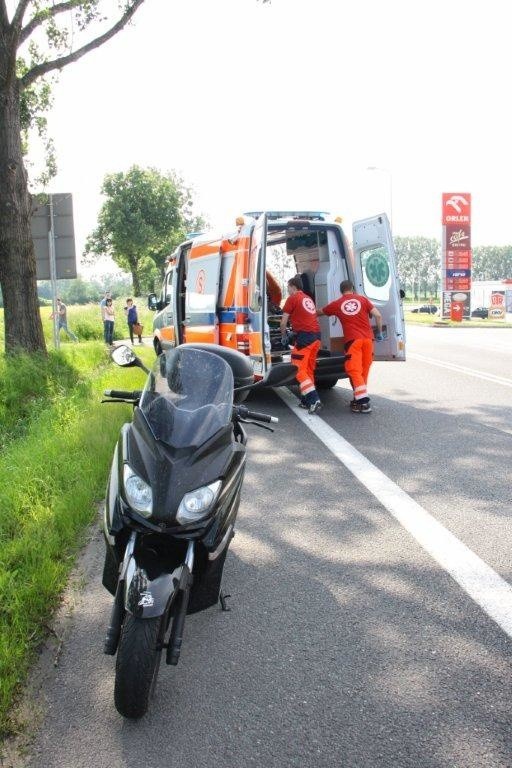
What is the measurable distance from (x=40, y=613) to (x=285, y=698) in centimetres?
138

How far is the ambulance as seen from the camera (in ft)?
28.1

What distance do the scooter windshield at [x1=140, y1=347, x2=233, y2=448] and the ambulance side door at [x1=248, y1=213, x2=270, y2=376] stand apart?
494cm

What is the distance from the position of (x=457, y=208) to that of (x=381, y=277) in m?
35.7

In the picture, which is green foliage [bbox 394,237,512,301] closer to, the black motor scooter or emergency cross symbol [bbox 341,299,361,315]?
emergency cross symbol [bbox 341,299,361,315]

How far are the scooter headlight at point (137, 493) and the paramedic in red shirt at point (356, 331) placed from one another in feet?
20.5

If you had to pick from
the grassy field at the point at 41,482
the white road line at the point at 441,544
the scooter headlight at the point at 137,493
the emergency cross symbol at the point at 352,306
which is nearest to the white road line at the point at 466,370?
the emergency cross symbol at the point at 352,306

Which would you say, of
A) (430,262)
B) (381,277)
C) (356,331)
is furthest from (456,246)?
(430,262)

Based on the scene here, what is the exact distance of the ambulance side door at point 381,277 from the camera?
9.21 meters

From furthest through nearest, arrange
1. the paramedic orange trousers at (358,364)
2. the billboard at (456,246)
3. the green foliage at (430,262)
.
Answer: the green foliage at (430,262) < the billboard at (456,246) < the paramedic orange trousers at (358,364)

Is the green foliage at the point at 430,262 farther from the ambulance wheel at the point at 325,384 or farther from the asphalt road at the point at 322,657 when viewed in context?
the asphalt road at the point at 322,657

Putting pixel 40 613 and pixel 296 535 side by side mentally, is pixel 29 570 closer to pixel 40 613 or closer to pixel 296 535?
pixel 40 613

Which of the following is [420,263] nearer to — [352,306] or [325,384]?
[325,384]

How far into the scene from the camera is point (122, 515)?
2.86 m

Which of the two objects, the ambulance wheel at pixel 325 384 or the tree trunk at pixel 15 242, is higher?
the tree trunk at pixel 15 242
